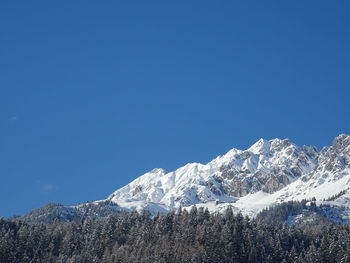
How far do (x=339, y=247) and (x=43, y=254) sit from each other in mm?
82983

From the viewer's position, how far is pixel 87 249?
7835 inches

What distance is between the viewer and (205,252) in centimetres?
18900

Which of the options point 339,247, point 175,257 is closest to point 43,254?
point 175,257

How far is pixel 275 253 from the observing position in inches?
7859

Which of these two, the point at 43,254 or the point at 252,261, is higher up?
the point at 43,254

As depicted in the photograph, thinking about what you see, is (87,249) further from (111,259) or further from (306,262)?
(306,262)

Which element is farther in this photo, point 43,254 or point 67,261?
point 43,254

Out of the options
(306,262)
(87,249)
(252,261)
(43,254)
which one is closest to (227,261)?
(252,261)

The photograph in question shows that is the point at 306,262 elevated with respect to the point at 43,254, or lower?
lower

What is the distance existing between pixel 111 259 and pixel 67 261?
11.5 metres

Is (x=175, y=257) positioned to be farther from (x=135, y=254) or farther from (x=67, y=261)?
(x=67, y=261)

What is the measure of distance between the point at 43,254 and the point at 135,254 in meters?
27.5

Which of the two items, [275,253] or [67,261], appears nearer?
[67,261]

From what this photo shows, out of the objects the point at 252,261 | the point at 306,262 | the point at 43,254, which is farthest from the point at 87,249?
the point at 306,262
